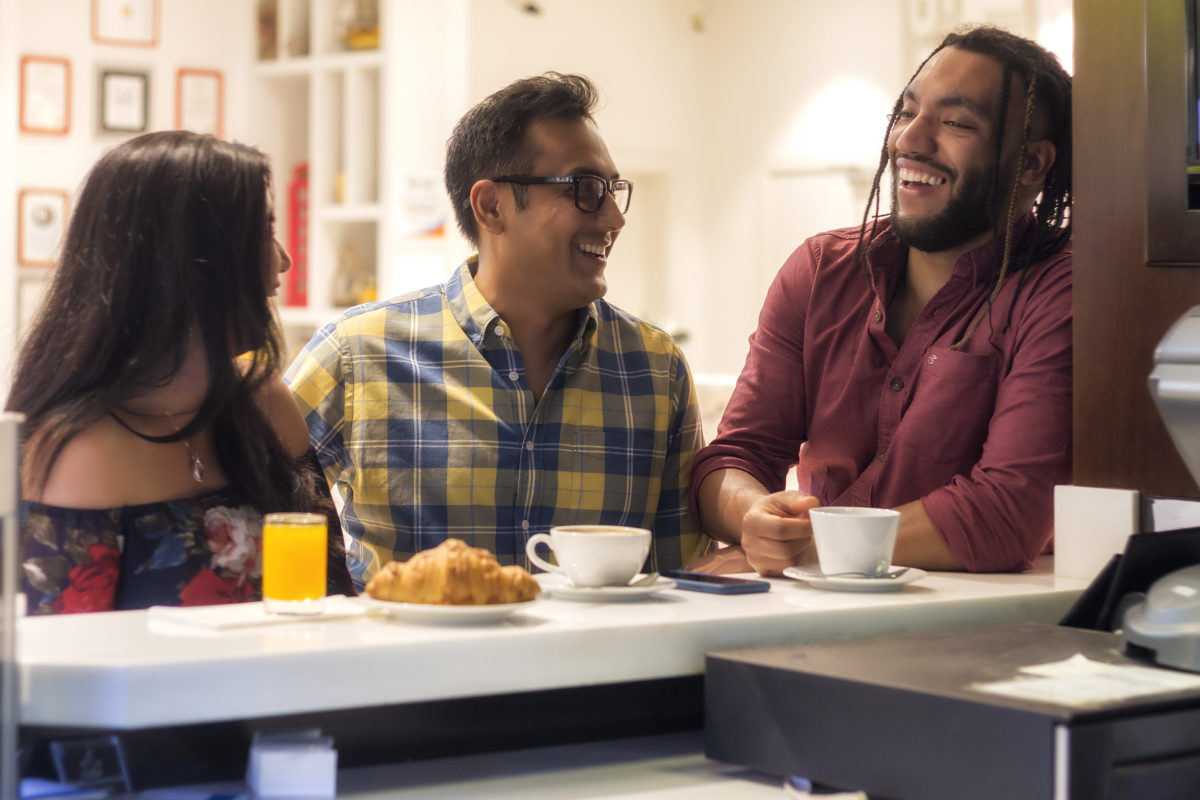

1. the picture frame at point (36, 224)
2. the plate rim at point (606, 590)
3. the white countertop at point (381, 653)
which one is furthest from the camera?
the picture frame at point (36, 224)

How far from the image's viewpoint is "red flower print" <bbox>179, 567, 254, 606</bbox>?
1.75m

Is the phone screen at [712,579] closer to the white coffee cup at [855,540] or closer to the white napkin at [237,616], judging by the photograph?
the white coffee cup at [855,540]

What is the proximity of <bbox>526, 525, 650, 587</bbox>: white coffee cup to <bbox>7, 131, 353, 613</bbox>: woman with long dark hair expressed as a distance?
536mm

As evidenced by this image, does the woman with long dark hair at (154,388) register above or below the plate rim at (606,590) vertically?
above

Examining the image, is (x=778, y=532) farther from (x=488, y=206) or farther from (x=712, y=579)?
(x=488, y=206)

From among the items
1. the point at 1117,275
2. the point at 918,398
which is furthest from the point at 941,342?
the point at 1117,275

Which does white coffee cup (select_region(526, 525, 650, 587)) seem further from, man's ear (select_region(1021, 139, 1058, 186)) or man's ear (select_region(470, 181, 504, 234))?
man's ear (select_region(470, 181, 504, 234))

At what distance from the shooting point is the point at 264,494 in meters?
1.87

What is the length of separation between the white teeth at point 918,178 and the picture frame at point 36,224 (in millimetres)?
3959

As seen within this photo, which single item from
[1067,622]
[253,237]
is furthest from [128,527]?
[1067,622]

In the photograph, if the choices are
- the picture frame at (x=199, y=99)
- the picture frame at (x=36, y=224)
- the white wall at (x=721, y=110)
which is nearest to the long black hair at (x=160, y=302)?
the picture frame at (x=36, y=224)

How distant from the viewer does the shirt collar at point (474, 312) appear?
2.40 m

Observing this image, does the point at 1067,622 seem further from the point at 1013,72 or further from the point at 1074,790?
the point at 1013,72

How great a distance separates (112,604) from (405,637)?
65 centimetres
